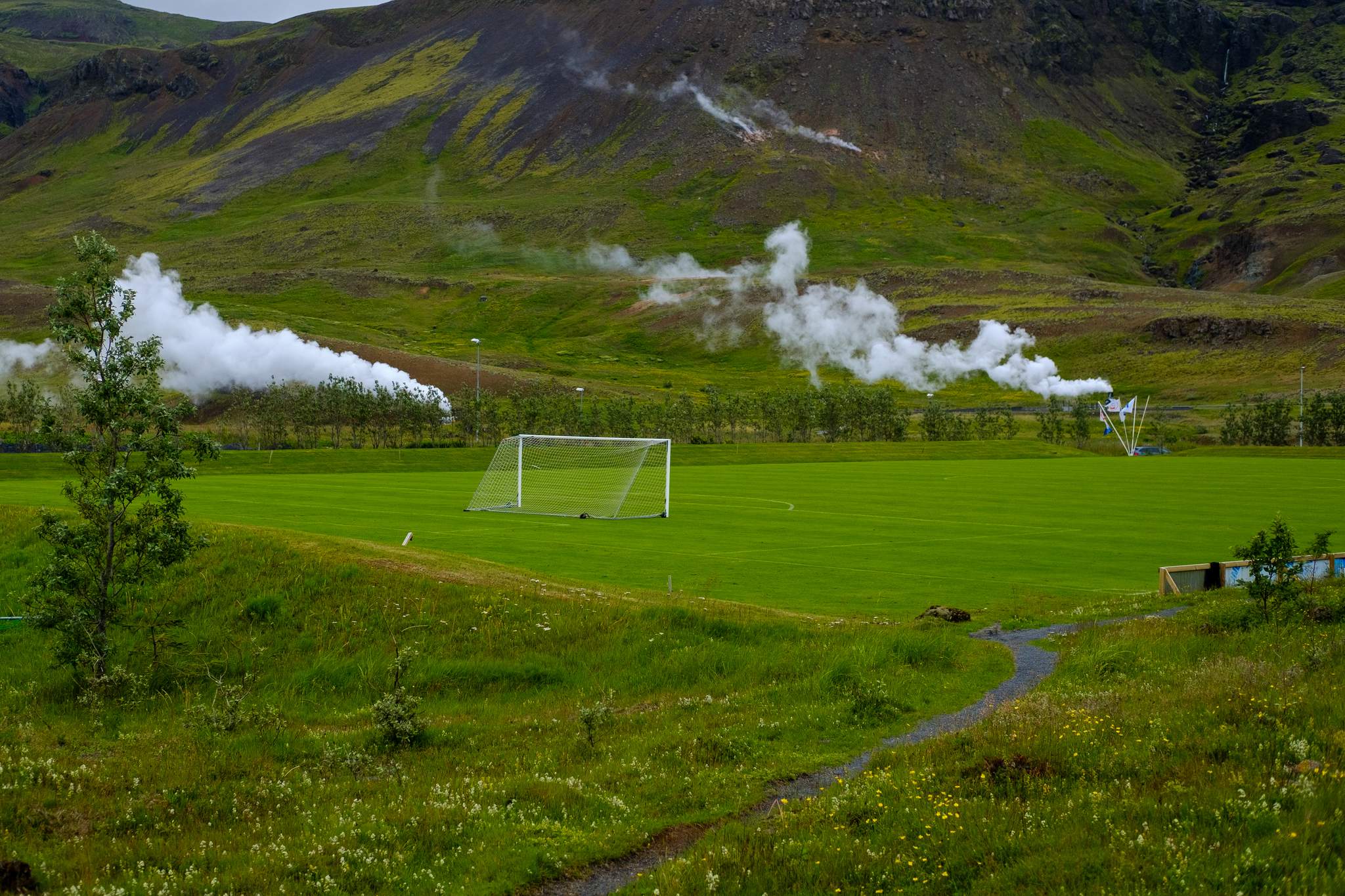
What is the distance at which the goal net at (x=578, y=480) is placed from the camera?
50.1 meters

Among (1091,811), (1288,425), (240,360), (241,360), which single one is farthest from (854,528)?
(240,360)

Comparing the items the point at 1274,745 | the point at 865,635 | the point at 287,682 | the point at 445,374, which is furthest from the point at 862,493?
the point at 445,374

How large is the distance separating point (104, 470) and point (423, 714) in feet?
26.1

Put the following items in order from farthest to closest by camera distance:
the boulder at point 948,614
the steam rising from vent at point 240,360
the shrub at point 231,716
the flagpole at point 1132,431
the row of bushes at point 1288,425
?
the steam rising from vent at point 240,360, the row of bushes at point 1288,425, the flagpole at point 1132,431, the boulder at point 948,614, the shrub at point 231,716

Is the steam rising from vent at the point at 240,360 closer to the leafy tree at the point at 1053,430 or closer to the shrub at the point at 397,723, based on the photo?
the leafy tree at the point at 1053,430

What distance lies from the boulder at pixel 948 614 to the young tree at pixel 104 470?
14932 millimetres

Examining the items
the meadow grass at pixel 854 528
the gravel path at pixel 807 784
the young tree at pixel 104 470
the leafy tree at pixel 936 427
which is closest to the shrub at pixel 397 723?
the gravel path at pixel 807 784

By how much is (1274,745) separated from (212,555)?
69.2 ft

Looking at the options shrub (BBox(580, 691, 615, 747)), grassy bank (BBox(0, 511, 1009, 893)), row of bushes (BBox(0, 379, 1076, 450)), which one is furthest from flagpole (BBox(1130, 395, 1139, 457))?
shrub (BBox(580, 691, 615, 747))

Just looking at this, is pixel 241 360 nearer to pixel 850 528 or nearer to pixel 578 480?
pixel 578 480

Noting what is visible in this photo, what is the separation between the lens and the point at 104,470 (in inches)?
788

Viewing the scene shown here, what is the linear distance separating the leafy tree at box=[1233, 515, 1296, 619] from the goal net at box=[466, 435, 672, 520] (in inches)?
1063

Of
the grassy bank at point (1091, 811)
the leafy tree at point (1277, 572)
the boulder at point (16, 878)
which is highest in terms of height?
the leafy tree at point (1277, 572)

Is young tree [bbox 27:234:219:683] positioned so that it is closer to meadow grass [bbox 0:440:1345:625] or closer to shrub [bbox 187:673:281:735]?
shrub [bbox 187:673:281:735]
